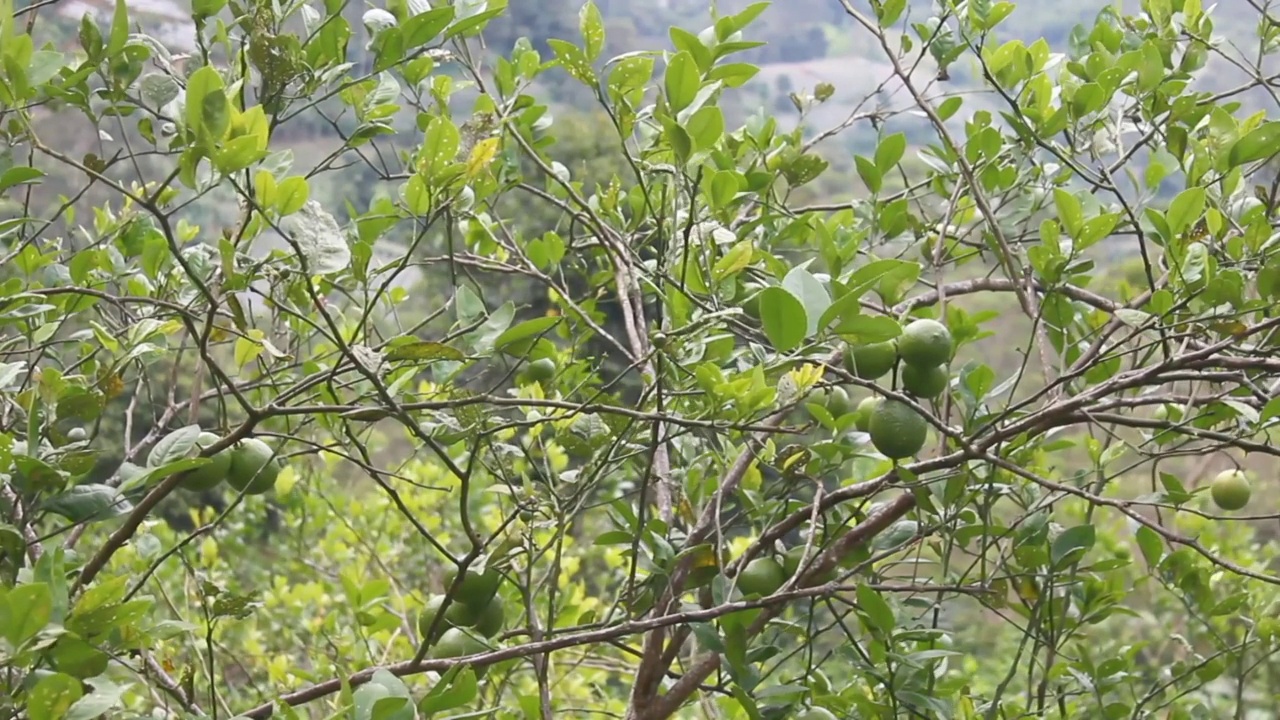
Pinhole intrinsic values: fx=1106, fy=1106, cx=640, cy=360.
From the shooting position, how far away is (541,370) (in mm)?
934

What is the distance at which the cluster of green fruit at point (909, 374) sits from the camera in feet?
2.41

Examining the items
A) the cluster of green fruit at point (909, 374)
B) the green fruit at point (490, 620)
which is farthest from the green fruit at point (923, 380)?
the green fruit at point (490, 620)

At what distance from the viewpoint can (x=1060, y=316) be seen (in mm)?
878

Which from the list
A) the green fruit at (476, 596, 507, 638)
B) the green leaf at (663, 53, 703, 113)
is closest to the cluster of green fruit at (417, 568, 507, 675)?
the green fruit at (476, 596, 507, 638)

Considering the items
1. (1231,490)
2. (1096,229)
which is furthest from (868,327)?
(1231,490)

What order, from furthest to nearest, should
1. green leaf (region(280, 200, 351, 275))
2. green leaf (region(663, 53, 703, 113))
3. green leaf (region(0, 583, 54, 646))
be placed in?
green leaf (region(663, 53, 703, 113)) → green leaf (region(280, 200, 351, 275)) → green leaf (region(0, 583, 54, 646))

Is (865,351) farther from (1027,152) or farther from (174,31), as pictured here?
(174,31)

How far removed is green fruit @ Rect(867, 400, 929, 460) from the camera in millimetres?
744

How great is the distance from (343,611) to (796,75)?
321 inches

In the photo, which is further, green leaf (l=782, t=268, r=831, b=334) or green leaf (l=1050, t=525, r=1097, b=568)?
green leaf (l=1050, t=525, r=1097, b=568)

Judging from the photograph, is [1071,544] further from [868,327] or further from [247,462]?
[247,462]

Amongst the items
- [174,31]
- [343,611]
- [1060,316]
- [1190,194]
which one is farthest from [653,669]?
[174,31]

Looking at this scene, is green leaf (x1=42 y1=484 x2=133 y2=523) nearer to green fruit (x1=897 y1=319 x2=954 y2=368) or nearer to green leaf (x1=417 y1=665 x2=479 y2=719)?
green leaf (x1=417 y1=665 x2=479 y2=719)

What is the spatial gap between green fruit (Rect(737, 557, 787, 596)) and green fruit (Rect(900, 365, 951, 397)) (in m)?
0.19
